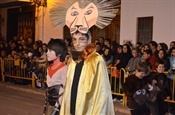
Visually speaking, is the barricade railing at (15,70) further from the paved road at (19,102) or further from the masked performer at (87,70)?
the masked performer at (87,70)

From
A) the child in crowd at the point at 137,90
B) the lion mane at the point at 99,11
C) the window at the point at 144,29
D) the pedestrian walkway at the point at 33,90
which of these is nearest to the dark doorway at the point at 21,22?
the pedestrian walkway at the point at 33,90

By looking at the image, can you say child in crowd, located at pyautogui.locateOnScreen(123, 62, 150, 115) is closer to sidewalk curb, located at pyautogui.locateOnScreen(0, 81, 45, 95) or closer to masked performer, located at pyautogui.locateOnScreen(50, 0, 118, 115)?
masked performer, located at pyautogui.locateOnScreen(50, 0, 118, 115)

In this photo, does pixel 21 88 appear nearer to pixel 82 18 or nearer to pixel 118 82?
pixel 118 82

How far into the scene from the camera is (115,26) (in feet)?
51.5

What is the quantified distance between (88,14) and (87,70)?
0.73 m

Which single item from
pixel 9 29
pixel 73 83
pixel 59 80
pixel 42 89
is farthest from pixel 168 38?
pixel 9 29

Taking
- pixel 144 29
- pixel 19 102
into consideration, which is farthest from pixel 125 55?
pixel 19 102

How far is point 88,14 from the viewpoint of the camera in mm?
4680

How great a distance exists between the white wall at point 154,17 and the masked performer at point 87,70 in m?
8.43

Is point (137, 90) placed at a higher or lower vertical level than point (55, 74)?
lower

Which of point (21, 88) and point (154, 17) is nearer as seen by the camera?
point (154, 17)

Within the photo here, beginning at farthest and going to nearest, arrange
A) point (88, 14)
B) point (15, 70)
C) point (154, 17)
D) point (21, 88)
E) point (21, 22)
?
point (21, 22)
point (15, 70)
point (21, 88)
point (154, 17)
point (88, 14)

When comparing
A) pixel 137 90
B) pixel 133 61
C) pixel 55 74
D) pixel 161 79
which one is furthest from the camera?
pixel 133 61

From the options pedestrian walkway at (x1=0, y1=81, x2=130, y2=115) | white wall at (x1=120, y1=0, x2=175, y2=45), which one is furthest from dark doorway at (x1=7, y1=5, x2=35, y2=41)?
white wall at (x1=120, y1=0, x2=175, y2=45)
